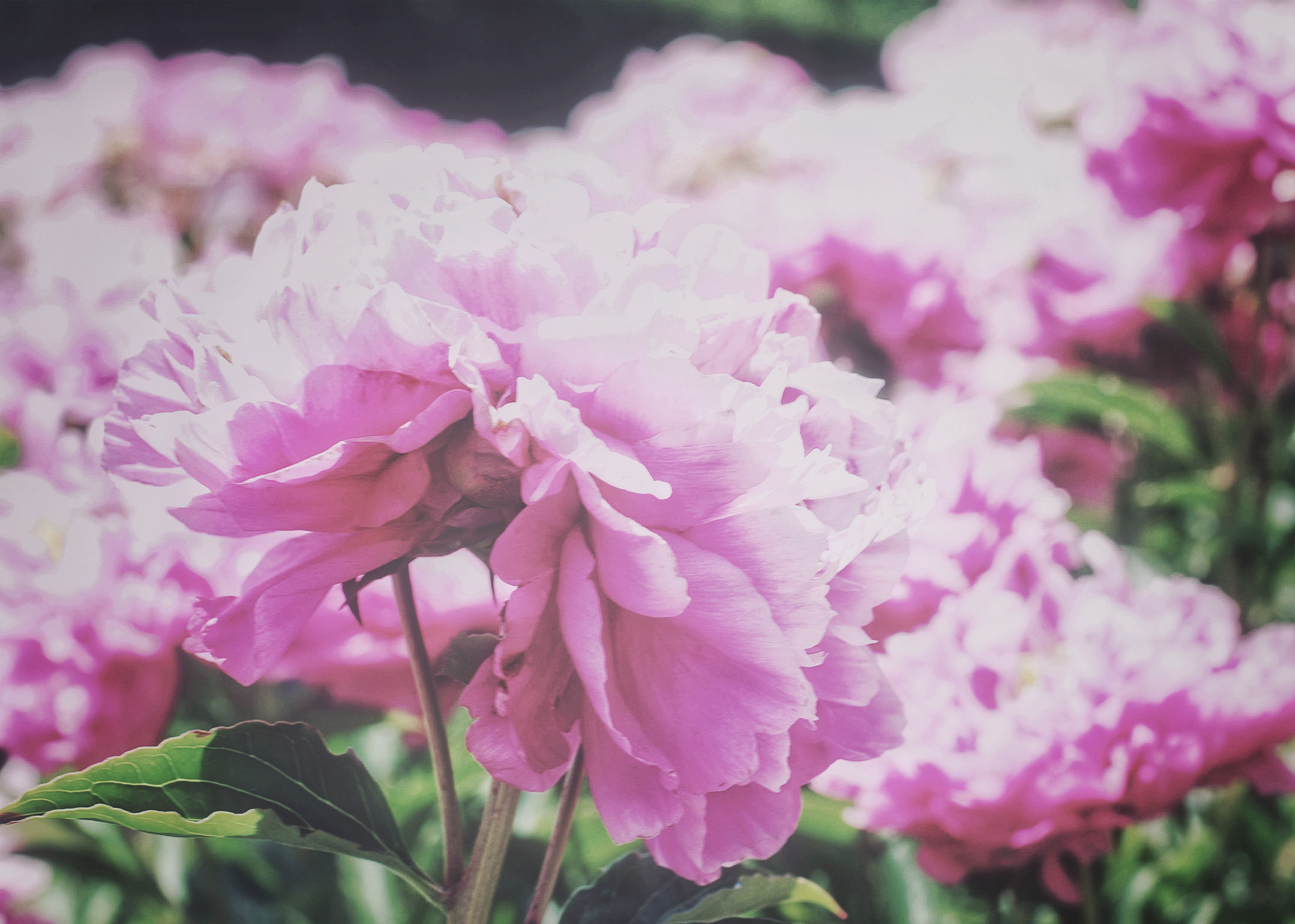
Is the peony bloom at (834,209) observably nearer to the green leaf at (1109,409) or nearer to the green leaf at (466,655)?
the green leaf at (1109,409)

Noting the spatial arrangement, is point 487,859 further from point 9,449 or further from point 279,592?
point 9,449

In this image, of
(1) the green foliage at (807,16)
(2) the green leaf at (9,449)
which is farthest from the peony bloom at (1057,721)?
(1) the green foliage at (807,16)

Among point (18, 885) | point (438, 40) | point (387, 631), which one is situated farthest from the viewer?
point (438, 40)

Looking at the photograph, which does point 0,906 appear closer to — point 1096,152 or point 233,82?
point 233,82

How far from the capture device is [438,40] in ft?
6.61

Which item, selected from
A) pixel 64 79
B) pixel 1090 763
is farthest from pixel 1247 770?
pixel 64 79

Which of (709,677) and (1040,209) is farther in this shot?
(1040,209)

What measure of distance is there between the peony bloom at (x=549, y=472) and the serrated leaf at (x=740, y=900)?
0.13ft

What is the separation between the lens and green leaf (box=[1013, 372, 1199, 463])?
74 centimetres

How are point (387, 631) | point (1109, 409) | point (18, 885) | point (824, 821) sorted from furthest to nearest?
point (1109, 409)
point (18, 885)
point (824, 821)
point (387, 631)

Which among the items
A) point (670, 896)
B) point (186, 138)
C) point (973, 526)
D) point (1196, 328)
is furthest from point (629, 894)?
point (186, 138)

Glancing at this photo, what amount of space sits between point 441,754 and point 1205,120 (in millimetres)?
660

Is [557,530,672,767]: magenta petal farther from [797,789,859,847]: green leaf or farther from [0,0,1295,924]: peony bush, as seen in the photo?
[797,789,859,847]: green leaf

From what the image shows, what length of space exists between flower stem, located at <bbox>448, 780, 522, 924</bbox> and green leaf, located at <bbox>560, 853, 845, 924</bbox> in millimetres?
36
